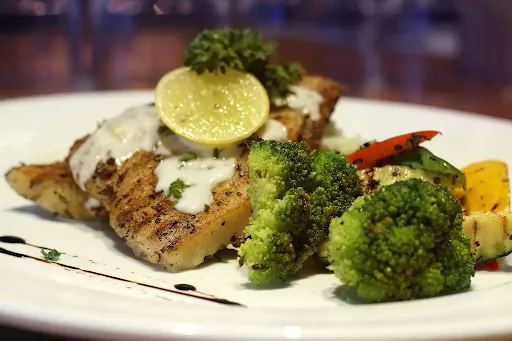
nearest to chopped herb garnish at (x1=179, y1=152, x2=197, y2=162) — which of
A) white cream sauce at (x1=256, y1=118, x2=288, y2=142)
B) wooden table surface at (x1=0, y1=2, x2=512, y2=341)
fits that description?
white cream sauce at (x1=256, y1=118, x2=288, y2=142)

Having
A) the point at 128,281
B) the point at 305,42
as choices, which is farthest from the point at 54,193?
the point at 305,42

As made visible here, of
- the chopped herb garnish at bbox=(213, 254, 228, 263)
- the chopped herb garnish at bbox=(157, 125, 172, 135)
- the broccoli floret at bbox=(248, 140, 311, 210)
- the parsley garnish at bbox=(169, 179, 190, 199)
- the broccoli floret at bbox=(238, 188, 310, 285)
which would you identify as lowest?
the chopped herb garnish at bbox=(213, 254, 228, 263)

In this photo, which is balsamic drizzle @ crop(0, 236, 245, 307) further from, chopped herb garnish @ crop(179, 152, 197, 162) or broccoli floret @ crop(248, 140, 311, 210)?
chopped herb garnish @ crop(179, 152, 197, 162)

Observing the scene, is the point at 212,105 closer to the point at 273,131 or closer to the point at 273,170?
the point at 273,131

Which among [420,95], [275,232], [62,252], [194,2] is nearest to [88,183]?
[62,252]

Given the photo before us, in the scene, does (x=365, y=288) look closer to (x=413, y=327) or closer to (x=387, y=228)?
(x=387, y=228)

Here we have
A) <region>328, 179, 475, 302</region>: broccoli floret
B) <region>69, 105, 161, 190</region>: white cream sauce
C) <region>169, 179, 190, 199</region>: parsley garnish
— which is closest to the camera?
<region>328, 179, 475, 302</region>: broccoli floret
